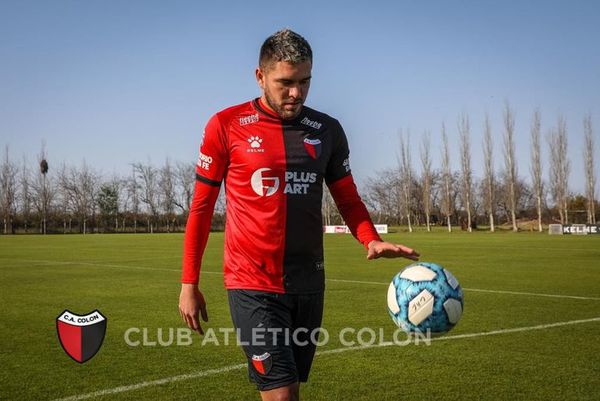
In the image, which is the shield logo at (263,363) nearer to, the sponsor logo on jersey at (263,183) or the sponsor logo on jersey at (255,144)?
the sponsor logo on jersey at (263,183)

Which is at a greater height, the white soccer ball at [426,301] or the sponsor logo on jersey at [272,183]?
the sponsor logo on jersey at [272,183]

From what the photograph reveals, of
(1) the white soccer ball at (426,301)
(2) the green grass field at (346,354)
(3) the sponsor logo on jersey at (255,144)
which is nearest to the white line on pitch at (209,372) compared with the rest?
(2) the green grass field at (346,354)

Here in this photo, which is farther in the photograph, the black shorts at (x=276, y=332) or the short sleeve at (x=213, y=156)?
the short sleeve at (x=213, y=156)

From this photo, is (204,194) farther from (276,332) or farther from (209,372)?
(209,372)

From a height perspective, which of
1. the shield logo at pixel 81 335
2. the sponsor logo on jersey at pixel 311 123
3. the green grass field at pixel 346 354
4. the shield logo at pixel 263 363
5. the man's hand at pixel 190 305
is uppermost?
the sponsor logo on jersey at pixel 311 123

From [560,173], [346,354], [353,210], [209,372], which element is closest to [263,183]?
[353,210]

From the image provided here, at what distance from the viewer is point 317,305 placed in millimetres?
3441

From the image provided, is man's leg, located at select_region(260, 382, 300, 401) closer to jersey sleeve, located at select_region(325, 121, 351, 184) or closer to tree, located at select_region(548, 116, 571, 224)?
jersey sleeve, located at select_region(325, 121, 351, 184)

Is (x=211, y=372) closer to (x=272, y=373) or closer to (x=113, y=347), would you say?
(x=113, y=347)

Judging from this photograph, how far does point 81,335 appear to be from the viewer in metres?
5.91

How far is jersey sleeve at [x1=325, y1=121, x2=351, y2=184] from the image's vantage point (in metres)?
3.74

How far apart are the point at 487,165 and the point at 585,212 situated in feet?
47.6

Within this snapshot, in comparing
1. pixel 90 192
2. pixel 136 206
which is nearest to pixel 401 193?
pixel 136 206

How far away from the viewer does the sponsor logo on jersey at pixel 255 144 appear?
3.37 m
